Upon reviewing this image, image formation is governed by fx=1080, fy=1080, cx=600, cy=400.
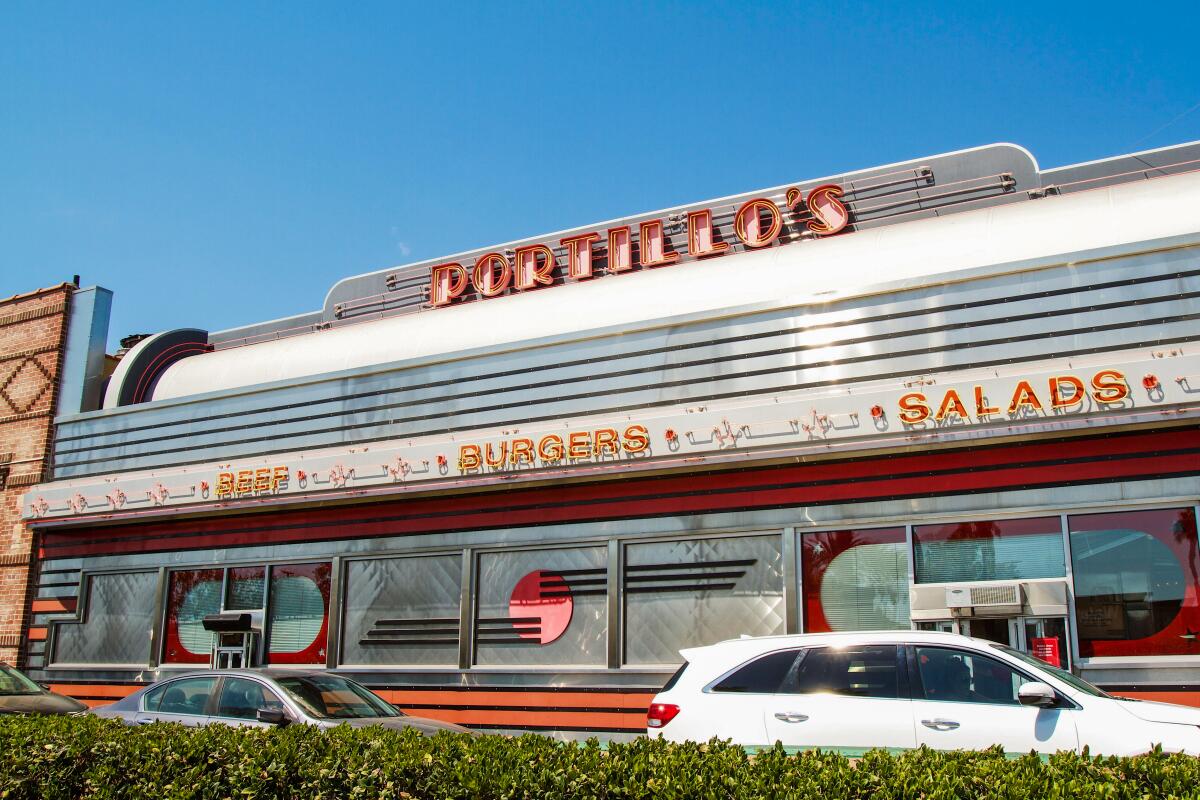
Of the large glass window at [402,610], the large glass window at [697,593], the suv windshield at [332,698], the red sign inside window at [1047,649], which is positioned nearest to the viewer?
the suv windshield at [332,698]

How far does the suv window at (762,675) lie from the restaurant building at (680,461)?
3979mm

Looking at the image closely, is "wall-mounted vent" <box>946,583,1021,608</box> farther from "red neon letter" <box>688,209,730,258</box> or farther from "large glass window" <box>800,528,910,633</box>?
"red neon letter" <box>688,209,730,258</box>

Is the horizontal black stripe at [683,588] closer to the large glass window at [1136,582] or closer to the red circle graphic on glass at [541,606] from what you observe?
the red circle graphic on glass at [541,606]

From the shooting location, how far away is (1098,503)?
1138 centimetres

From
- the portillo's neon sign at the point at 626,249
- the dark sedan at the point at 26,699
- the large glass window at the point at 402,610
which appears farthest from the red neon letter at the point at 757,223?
the dark sedan at the point at 26,699

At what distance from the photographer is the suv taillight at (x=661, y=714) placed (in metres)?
8.59

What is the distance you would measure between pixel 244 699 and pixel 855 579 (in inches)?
268

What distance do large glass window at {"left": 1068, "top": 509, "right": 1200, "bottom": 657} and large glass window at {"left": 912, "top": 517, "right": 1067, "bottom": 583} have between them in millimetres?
257

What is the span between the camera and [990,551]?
11953mm

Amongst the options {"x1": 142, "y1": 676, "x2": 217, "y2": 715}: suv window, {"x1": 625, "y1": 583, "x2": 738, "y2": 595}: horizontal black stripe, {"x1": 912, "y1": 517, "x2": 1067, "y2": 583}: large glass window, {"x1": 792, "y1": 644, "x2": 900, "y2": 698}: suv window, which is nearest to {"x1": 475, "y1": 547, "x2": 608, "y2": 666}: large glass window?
{"x1": 625, "y1": 583, "x2": 738, "y2": 595}: horizontal black stripe

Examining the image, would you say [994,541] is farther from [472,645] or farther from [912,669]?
[472,645]

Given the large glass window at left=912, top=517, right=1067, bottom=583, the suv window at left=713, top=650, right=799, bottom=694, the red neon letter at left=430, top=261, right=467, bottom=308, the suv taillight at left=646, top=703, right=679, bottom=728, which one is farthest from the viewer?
the red neon letter at left=430, top=261, right=467, bottom=308

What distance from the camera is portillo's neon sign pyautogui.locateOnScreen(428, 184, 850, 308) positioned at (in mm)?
15531

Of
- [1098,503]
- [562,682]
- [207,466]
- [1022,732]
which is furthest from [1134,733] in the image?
[207,466]
